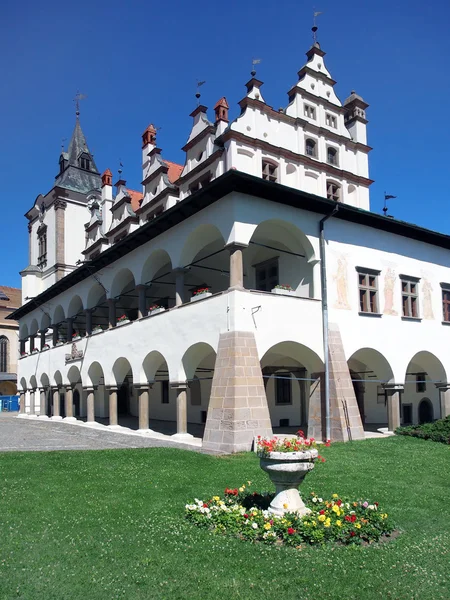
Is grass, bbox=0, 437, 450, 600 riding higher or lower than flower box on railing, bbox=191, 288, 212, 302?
lower

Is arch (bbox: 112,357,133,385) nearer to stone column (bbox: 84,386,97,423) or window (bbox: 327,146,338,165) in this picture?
stone column (bbox: 84,386,97,423)

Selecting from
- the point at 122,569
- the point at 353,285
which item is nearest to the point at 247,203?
the point at 353,285

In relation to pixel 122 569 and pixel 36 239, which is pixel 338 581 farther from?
pixel 36 239

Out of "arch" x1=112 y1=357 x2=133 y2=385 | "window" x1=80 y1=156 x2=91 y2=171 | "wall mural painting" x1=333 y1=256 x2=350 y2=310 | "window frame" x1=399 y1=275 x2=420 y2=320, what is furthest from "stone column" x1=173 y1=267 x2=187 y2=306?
"window" x1=80 y1=156 x2=91 y2=171

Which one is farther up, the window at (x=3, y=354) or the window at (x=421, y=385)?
the window at (x=3, y=354)

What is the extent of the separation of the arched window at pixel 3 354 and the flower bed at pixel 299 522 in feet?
202

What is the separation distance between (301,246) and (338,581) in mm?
14595

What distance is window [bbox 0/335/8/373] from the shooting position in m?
64.3

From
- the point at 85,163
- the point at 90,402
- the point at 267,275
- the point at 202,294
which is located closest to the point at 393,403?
the point at 267,275

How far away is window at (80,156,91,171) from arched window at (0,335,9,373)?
91.4ft

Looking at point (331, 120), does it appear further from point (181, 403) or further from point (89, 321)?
point (89, 321)

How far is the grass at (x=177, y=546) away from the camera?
5879mm

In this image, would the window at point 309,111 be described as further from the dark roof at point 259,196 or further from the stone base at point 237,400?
the stone base at point 237,400

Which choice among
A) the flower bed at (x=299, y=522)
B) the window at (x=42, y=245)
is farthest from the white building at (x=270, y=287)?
the window at (x=42, y=245)
